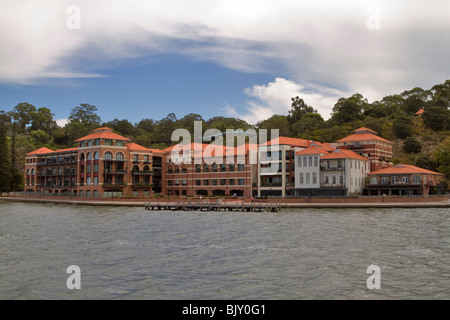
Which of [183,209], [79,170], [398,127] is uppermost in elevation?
[398,127]

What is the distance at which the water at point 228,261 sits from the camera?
24406 millimetres

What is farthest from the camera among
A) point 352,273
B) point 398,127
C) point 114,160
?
point 398,127

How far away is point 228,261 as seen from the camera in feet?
105

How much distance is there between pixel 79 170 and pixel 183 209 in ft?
168

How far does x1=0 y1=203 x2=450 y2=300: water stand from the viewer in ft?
80.1

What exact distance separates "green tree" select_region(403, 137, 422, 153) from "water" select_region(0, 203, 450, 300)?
101886mm

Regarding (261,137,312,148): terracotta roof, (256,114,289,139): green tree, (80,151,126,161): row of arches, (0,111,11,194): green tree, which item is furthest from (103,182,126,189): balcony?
(256,114,289,139): green tree

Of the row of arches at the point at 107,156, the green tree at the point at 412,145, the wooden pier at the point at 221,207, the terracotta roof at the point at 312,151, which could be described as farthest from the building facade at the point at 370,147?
the row of arches at the point at 107,156

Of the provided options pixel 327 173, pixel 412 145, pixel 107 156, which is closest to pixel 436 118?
pixel 412 145

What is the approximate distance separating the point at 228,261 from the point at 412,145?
131336 millimetres

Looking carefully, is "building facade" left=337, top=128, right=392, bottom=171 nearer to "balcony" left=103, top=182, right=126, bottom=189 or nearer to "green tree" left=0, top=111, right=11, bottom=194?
"balcony" left=103, top=182, right=126, bottom=189
